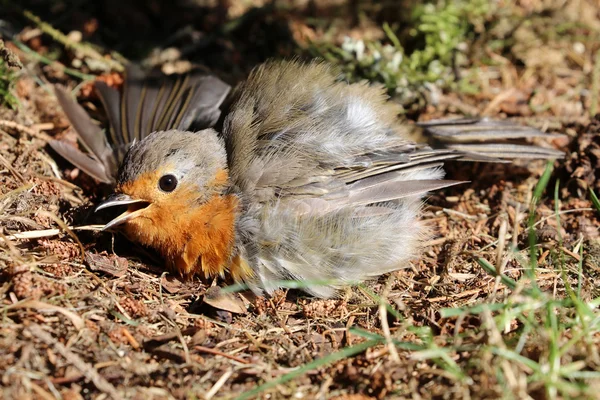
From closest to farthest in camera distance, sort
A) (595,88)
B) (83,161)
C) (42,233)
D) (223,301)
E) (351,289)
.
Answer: (223,301) → (42,233) → (351,289) → (83,161) → (595,88)

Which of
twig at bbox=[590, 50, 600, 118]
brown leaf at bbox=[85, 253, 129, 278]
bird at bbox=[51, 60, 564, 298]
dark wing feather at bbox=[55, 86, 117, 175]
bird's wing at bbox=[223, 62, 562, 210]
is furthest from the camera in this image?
twig at bbox=[590, 50, 600, 118]

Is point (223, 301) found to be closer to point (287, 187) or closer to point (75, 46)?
point (287, 187)

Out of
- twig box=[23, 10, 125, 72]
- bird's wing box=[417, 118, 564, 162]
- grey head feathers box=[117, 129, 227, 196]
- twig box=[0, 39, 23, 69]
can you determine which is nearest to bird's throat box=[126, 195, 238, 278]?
grey head feathers box=[117, 129, 227, 196]

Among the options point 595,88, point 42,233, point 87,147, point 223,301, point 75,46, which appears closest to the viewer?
point 223,301

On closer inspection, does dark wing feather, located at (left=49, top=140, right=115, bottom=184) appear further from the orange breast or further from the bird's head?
the orange breast

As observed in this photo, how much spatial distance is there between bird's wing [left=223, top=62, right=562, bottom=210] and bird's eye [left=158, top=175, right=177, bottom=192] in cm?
42

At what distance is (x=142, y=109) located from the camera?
527cm

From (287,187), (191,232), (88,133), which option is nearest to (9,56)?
(88,133)

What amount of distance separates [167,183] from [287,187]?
0.82 metres

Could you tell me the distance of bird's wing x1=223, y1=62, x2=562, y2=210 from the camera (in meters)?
4.17

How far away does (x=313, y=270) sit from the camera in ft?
13.2

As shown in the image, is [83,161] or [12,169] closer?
[12,169]

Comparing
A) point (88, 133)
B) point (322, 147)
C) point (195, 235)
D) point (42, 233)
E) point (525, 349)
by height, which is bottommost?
point (525, 349)

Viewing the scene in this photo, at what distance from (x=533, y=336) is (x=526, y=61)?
374 cm
